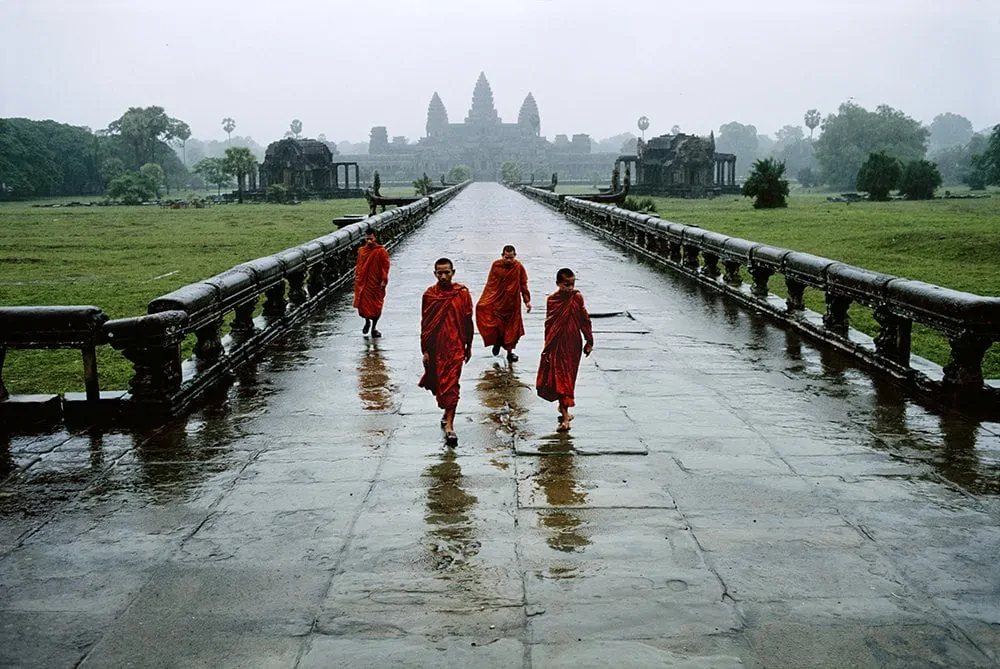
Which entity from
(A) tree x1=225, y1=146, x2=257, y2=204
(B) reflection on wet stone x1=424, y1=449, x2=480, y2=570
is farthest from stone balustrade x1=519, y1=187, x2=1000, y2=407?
(A) tree x1=225, y1=146, x2=257, y2=204

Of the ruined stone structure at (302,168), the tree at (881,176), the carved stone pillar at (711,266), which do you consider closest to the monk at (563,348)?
the carved stone pillar at (711,266)

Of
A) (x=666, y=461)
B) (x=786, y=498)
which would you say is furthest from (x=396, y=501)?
(x=786, y=498)

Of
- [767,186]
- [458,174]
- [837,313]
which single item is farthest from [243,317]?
[458,174]

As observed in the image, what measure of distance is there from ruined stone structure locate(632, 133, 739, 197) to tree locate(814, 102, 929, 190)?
21.4 m

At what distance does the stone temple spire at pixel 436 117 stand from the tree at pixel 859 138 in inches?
3266

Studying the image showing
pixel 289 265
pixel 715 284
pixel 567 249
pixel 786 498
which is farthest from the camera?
pixel 567 249

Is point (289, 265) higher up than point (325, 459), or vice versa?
point (289, 265)

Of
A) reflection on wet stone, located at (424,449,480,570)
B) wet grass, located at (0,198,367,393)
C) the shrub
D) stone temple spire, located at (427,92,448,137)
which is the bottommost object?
wet grass, located at (0,198,367,393)

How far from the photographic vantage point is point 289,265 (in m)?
9.52

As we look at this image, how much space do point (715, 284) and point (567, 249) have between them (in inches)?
262

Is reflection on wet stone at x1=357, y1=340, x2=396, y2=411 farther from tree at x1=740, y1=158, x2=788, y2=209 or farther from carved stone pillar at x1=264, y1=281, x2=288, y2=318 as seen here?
tree at x1=740, y1=158, x2=788, y2=209

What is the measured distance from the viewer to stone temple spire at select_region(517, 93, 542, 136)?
559 feet

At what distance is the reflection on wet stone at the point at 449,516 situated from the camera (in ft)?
12.3

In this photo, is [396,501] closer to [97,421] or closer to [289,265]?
[97,421]
